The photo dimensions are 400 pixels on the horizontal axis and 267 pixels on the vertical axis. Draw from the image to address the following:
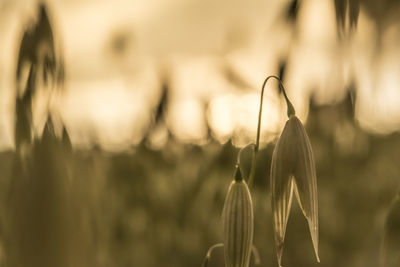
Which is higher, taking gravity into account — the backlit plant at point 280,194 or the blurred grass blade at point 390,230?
the backlit plant at point 280,194

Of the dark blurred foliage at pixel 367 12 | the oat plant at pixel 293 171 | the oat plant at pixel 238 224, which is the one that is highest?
the dark blurred foliage at pixel 367 12

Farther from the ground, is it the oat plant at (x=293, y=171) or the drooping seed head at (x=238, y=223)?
the oat plant at (x=293, y=171)

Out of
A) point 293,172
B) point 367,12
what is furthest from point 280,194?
point 367,12

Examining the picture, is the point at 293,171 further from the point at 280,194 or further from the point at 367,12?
the point at 367,12

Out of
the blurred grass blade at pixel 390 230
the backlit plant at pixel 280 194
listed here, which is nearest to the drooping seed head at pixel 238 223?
the backlit plant at pixel 280 194

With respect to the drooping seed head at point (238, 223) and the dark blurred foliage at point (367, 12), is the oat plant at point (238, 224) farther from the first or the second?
the dark blurred foliage at point (367, 12)

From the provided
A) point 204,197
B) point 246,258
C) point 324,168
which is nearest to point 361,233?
point 324,168

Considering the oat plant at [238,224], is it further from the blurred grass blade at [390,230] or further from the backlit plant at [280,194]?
the blurred grass blade at [390,230]

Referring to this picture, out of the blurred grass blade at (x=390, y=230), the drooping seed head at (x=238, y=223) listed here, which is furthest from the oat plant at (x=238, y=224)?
the blurred grass blade at (x=390, y=230)

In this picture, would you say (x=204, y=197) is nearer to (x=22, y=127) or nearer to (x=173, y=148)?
(x=173, y=148)
